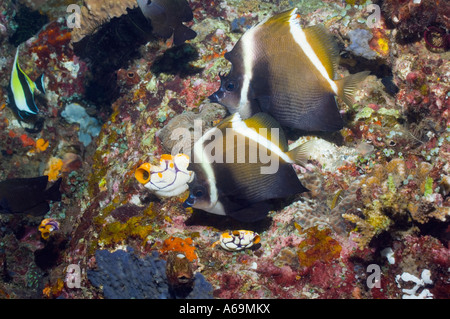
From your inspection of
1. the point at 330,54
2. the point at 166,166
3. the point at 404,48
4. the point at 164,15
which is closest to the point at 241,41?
the point at 330,54

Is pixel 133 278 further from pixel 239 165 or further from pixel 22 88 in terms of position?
pixel 22 88

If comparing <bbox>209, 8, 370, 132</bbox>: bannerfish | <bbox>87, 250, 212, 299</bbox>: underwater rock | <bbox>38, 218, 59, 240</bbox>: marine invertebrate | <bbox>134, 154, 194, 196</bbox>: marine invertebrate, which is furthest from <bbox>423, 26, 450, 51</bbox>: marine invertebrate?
<bbox>38, 218, 59, 240</bbox>: marine invertebrate

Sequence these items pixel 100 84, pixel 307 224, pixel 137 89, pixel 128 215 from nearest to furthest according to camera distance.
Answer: pixel 307 224 → pixel 128 215 → pixel 137 89 → pixel 100 84

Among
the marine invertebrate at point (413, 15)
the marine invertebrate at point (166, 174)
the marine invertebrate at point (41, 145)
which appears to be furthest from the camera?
the marine invertebrate at point (41, 145)

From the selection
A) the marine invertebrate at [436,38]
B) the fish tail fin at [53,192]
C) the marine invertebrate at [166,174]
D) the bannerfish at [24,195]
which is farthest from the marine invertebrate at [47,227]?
the marine invertebrate at [436,38]

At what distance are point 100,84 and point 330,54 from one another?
166 inches

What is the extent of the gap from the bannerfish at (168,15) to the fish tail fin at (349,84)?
190 cm

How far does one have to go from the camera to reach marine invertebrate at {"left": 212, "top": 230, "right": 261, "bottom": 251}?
2846mm

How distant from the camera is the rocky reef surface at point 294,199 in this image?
9.11 ft

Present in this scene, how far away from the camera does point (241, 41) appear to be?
3041 mm

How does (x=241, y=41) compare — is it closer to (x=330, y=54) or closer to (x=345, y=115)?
(x=330, y=54)

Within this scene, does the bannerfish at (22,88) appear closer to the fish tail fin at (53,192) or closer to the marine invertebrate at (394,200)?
the fish tail fin at (53,192)

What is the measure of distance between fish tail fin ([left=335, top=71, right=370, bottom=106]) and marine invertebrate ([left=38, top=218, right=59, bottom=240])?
16.5ft

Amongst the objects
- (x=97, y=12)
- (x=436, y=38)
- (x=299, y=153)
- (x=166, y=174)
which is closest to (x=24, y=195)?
(x=166, y=174)
